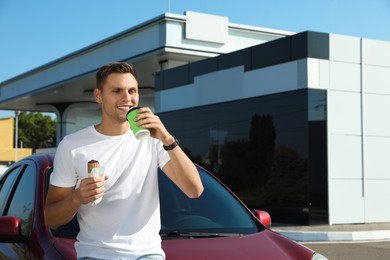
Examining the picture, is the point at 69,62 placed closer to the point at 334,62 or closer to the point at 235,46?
the point at 235,46

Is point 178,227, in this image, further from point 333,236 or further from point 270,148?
point 270,148

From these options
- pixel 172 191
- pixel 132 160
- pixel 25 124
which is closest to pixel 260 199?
pixel 172 191

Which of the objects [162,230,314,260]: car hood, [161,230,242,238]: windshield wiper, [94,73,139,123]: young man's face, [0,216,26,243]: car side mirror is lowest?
[162,230,314,260]: car hood

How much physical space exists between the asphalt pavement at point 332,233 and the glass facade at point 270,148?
92 centimetres

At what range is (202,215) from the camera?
142 inches

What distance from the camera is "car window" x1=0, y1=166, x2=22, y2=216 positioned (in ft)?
13.3

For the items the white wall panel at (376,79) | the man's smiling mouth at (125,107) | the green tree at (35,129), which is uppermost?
the green tree at (35,129)

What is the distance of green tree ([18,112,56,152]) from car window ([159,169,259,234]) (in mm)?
88140

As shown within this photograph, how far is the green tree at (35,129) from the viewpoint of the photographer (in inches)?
3506

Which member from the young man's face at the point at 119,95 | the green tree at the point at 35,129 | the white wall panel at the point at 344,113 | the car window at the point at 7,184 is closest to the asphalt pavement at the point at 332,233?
the white wall panel at the point at 344,113

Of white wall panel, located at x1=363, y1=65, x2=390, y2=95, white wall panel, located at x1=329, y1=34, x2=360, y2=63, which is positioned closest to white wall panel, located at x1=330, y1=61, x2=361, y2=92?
white wall panel, located at x1=329, y1=34, x2=360, y2=63

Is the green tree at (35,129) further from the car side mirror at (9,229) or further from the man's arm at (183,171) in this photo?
the man's arm at (183,171)

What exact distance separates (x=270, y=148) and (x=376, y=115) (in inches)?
119

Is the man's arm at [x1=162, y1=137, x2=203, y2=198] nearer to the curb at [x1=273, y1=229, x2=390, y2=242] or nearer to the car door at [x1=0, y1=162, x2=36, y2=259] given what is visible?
the car door at [x1=0, y1=162, x2=36, y2=259]
